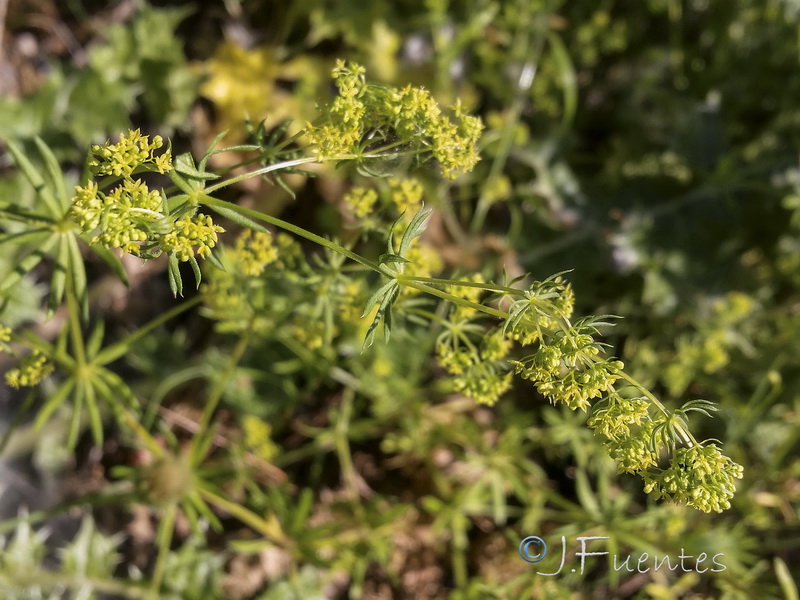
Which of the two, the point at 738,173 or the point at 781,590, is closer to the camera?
the point at 781,590

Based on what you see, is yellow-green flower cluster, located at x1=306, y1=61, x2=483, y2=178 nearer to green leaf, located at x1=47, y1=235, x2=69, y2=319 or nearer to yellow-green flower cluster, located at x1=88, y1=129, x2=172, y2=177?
yellow-green flower cluster, located at x1=88, y1=129, x2=172, y2=177

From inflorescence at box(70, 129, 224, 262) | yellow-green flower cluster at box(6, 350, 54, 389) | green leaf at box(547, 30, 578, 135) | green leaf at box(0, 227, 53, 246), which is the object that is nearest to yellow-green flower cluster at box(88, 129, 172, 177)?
inflorescence at box(70, 129, 224, 262)

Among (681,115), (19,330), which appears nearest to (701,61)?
(681,115)

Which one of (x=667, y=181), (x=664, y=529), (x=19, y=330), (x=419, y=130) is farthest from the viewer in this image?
(x=667, y=181)

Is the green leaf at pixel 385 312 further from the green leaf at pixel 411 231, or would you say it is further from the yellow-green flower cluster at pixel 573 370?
the yellow-green flower cluster at pixel 573 370

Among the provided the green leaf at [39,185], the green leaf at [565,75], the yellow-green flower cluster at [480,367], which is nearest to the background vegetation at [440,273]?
the green leaf at [565,75]

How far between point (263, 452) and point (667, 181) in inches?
80.0

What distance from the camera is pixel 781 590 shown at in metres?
2.44

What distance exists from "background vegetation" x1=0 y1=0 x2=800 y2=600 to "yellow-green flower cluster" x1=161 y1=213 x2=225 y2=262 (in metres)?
1.29

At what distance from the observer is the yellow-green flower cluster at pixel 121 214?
1.14m

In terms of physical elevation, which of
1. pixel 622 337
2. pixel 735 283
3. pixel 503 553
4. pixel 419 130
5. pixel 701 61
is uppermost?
pixel 701 61

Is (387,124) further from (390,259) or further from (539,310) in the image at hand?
(539,310)

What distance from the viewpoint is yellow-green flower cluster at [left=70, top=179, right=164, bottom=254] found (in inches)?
44.8

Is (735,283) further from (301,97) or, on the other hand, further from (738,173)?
(301,97)
